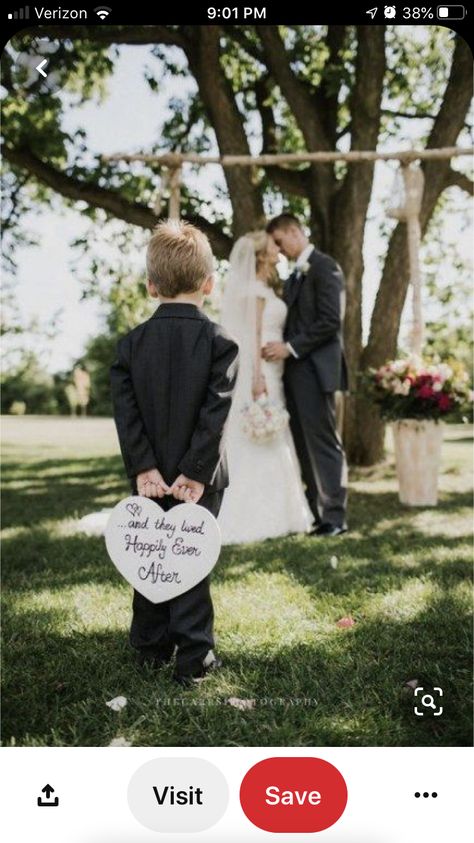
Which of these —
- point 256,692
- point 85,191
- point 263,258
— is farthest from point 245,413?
point 85,191

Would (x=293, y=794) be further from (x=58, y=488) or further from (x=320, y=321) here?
(x=58, y=488)

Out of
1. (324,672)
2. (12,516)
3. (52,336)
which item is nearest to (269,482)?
(12,516)

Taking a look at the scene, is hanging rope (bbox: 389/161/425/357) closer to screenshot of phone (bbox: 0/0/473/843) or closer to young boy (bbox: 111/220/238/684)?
screenshot of phone (bbox: 0/0/473/843)

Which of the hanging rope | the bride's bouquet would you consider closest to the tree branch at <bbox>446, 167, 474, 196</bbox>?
the hanging rope

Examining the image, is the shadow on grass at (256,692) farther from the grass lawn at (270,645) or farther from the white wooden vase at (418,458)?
the white wooden vase at (418,458)

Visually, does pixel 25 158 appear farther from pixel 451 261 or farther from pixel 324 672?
pixel 324 672

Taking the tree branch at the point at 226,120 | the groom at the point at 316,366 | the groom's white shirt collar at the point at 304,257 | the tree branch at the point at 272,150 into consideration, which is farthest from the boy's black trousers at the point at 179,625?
the tree branch at the point at 272,150

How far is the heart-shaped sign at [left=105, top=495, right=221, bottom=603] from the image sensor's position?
93.0 inches

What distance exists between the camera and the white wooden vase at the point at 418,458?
6.21m

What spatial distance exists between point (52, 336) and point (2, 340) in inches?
31.9

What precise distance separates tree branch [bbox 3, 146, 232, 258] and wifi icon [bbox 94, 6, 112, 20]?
530cm

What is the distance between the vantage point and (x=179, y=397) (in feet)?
8.18

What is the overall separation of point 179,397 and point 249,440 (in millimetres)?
2813

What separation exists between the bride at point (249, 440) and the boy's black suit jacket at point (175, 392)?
2599 millimetres
